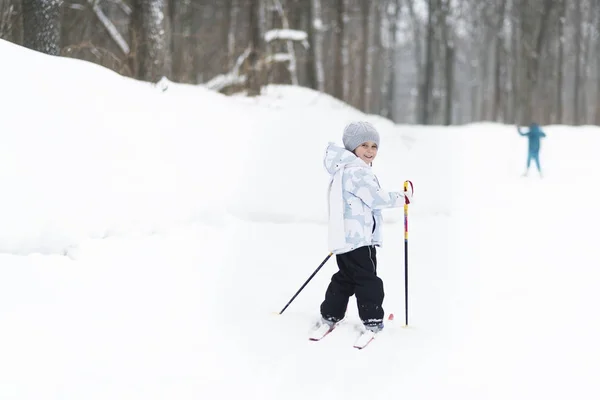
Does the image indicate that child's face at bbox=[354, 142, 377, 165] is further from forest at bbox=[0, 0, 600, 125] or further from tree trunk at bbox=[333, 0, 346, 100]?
tree trunk at bbox=[333, 0, 346, 100]

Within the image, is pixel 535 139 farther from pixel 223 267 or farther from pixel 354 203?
pixel 354 203

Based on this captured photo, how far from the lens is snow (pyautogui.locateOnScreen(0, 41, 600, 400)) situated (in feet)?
11.7

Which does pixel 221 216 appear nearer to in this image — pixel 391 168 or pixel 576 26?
pixel 391 168

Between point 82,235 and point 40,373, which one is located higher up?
point 82,235

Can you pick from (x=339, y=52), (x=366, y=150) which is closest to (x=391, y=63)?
(x=339, y=52)

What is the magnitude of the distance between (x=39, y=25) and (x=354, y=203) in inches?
229

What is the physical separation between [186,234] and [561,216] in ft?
18.5

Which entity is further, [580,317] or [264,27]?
[264,27]

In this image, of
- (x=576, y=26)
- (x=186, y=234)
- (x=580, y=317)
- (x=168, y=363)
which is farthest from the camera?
(x=576, y=26)

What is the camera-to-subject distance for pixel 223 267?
19.2 feet

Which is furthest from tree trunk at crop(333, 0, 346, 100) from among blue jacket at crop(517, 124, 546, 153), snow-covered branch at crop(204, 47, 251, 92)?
snow-covered branch at crop(204, 47, 251, 92)

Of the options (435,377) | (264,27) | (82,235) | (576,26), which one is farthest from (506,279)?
(576,26)

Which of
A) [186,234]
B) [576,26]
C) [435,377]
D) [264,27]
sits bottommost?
[435,377]

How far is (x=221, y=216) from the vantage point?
7.20 meters
